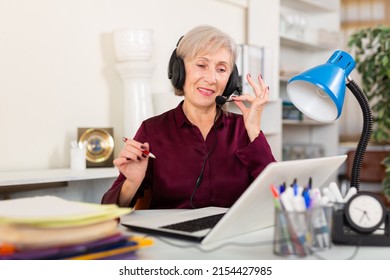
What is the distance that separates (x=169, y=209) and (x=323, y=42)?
3380 mm

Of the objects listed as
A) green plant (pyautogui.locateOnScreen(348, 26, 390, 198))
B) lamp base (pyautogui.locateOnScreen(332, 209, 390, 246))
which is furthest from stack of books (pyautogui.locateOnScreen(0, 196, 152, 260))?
green plant (pyautogui.locateOnScreen(348, 26, 390, 198))

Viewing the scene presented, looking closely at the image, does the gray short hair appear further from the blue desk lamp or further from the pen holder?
the pen holder

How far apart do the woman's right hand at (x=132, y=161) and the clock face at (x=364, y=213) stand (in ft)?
1.80

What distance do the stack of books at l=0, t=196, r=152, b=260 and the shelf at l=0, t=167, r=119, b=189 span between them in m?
1.14

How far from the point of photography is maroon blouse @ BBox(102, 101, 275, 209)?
1.58 metres

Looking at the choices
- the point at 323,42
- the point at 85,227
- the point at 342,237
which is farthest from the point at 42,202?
the point at 323,42

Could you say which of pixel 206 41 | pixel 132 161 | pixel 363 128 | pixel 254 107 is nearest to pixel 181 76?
pixel 206 41

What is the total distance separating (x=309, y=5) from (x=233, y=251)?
13.0 ft

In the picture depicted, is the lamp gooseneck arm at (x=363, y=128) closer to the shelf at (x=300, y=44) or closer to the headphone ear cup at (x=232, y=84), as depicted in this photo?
the headphone ear cup at (x=232, y=84)

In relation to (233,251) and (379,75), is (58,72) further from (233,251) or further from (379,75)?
(379,75)

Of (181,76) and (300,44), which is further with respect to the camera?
(300,44)

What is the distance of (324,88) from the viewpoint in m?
1.11

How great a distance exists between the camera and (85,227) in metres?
0.83
